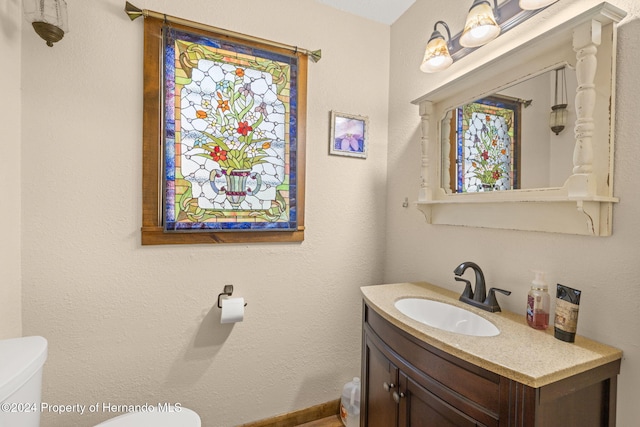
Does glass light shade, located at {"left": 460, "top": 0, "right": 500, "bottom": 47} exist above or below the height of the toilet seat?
above

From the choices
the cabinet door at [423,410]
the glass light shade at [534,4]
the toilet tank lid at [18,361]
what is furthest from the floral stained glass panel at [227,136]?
the glass light shade at [534,4]

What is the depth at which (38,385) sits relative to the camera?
0.99 metres

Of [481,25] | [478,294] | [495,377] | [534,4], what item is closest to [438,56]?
[481,25]

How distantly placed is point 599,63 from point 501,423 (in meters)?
1.10

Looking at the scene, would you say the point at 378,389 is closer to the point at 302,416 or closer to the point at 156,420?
the point at 302,416

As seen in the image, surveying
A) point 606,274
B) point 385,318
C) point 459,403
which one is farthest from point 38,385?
point 606,274

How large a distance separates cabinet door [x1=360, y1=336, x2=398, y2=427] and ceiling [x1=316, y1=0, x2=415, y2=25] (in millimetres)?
1866

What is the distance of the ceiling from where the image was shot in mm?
1743

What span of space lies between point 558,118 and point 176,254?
5.62ft

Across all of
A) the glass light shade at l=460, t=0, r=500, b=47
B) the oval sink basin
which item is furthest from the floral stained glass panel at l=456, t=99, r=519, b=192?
the oval sink basin

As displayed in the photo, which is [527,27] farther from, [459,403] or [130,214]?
[130,214]

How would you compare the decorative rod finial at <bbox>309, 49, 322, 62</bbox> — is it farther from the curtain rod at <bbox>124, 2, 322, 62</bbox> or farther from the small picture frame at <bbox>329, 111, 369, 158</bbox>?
the small picture frame at <bbox>329, 111, 369, 158</bbox>

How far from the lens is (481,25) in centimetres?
116

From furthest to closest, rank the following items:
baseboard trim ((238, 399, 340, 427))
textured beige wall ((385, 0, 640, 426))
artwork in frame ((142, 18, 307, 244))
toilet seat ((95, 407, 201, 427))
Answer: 1. baseboard trim ((238, 399, 340, 427))
2. artwork in frame ((142, 18, 307, 244))
3. toilet seat ((95, 407, 201, 427))
4. textured beige wall ((385, 0, 640, 426))
